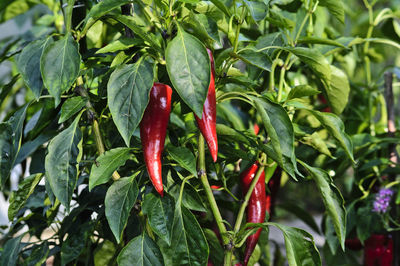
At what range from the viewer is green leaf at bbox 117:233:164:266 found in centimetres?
77

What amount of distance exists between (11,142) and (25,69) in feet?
0.49

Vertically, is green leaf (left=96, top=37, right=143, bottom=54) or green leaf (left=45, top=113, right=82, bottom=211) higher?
green leaf (left=96, top=37, right=143, bottom=54)

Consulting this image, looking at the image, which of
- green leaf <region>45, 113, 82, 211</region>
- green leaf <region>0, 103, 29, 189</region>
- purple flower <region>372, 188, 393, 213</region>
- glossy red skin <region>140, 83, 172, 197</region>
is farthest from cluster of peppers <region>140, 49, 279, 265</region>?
purple flower <region>372, 188, 393, 213</region>

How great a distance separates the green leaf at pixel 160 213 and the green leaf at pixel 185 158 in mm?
65

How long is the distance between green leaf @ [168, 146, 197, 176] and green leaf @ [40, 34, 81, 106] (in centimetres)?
18

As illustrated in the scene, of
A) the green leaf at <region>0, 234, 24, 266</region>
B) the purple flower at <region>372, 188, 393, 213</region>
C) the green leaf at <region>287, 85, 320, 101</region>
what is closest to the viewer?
the green leaf at <region>287, 85, 320, 101</region>

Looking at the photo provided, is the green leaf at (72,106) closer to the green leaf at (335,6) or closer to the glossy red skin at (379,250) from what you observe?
the green leaf at (335,6)

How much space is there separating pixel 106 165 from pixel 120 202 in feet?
0.19

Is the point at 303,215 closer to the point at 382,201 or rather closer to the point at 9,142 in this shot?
the point at 382,201

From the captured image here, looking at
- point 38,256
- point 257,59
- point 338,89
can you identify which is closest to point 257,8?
point 257,59

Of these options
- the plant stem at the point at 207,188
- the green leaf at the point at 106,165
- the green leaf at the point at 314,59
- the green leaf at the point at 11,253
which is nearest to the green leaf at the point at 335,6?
the green leaf at the point at 314,59

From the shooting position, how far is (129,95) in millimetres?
713

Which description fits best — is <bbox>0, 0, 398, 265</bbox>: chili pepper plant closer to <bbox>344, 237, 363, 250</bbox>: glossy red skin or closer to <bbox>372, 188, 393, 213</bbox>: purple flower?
<bbox>372, 188, 393, 213</bbox>: purple flower

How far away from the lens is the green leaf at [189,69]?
0.67m
